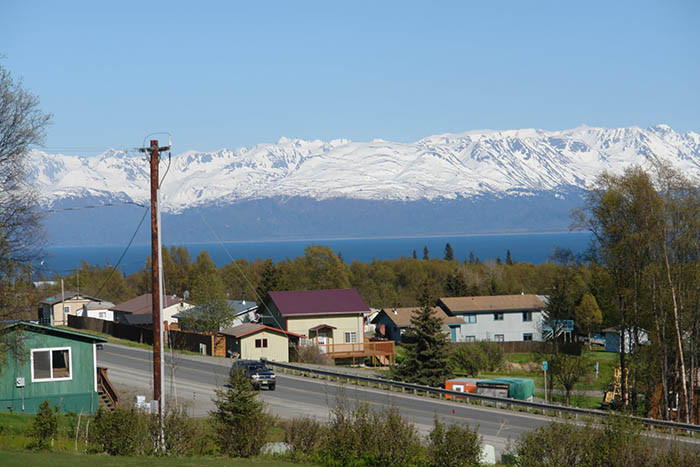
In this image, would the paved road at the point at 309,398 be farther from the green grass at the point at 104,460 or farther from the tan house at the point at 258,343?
the green grass at the point at 104,460

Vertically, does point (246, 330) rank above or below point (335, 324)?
above

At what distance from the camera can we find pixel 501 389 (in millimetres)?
47719

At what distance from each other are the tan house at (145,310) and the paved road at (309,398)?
2542cm

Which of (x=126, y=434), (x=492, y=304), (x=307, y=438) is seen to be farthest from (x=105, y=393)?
(x=492, y=304)

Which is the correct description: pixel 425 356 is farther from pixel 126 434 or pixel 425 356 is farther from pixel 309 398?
pixel 126 434

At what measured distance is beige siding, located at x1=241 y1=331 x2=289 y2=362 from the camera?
2486 inches

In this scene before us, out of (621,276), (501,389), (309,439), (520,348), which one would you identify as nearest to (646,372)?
(621,276)

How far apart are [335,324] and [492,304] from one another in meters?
25.3

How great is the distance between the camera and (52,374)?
33.5 m

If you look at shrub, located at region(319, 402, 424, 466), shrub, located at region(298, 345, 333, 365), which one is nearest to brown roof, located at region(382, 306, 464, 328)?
shrub, located at region(298, 345, 333, 365)

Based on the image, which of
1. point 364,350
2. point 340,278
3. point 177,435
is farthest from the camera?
point 340,278

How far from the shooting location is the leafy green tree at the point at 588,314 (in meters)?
96.9

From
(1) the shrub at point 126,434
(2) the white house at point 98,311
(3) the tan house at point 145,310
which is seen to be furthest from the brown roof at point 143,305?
(1) the shrub at point 126,434

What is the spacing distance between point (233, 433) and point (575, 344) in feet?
216
